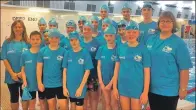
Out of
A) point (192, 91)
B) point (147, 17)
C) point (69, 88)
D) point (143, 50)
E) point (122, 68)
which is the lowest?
point (192, 91)

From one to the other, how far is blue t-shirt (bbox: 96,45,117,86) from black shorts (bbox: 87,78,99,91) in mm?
252

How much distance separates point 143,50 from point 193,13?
26.5 metres

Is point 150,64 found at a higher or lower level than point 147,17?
lower

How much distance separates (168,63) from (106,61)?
0.84 meters

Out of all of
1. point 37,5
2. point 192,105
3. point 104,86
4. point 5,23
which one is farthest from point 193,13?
point 104,86

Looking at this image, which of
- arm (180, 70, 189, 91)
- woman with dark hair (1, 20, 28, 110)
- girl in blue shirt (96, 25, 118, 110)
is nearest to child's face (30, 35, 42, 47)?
woman with dark hair (1, 20, 28, 110)

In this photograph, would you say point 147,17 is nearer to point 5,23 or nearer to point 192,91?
point 192,91

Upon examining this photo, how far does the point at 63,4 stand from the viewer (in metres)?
13.0

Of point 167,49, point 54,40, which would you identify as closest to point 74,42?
point 54,40

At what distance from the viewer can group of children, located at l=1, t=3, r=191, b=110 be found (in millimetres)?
2217

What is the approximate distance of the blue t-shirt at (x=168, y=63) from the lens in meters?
1.98

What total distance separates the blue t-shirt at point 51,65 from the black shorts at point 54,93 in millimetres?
53

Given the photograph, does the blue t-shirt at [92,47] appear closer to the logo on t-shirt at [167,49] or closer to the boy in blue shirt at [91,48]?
the boy in blue shirt at [91,48]

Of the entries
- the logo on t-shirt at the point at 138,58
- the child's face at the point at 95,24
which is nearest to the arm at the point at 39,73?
the child's face at the point at 95,24
